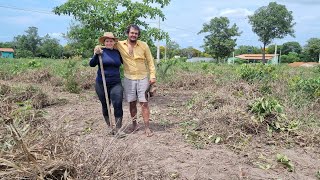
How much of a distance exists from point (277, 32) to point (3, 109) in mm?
39479

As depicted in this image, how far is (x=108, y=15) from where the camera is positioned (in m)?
7.82

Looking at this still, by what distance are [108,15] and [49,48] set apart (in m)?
50.5

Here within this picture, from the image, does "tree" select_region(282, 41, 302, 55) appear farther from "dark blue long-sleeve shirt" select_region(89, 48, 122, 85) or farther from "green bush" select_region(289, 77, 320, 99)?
"dark blue long-sleeve shirt" select_region(89, 48, 122, 85)

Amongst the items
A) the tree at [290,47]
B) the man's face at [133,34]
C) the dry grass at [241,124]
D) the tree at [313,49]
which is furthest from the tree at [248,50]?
the man's face at [133,34]

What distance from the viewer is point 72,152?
2848 mm

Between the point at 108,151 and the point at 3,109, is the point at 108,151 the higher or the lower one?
the lower one

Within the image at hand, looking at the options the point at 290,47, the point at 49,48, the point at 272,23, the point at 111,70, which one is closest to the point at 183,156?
the point at 111,70

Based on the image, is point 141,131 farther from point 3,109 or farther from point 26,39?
point 26,39

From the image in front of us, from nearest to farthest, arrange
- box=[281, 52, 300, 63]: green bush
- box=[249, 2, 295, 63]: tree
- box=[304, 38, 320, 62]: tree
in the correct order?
box=[249, 2, 295, 63]: tree
box=[304, 38, 320, 62]: tree
box=[281, 52, 300, 63]: green bush

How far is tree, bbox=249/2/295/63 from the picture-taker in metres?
38.9

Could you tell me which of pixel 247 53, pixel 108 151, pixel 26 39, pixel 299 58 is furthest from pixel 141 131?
pixel 247 53

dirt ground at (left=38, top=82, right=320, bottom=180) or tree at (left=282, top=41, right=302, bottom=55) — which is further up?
tree at (left=282, top=41, right=302, bottom=55)

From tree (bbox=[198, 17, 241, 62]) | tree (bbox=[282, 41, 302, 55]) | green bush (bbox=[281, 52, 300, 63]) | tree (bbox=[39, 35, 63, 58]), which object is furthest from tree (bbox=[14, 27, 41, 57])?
tree (bbox=[282, 41, 302, 55])

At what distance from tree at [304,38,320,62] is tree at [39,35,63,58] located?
3767cm
